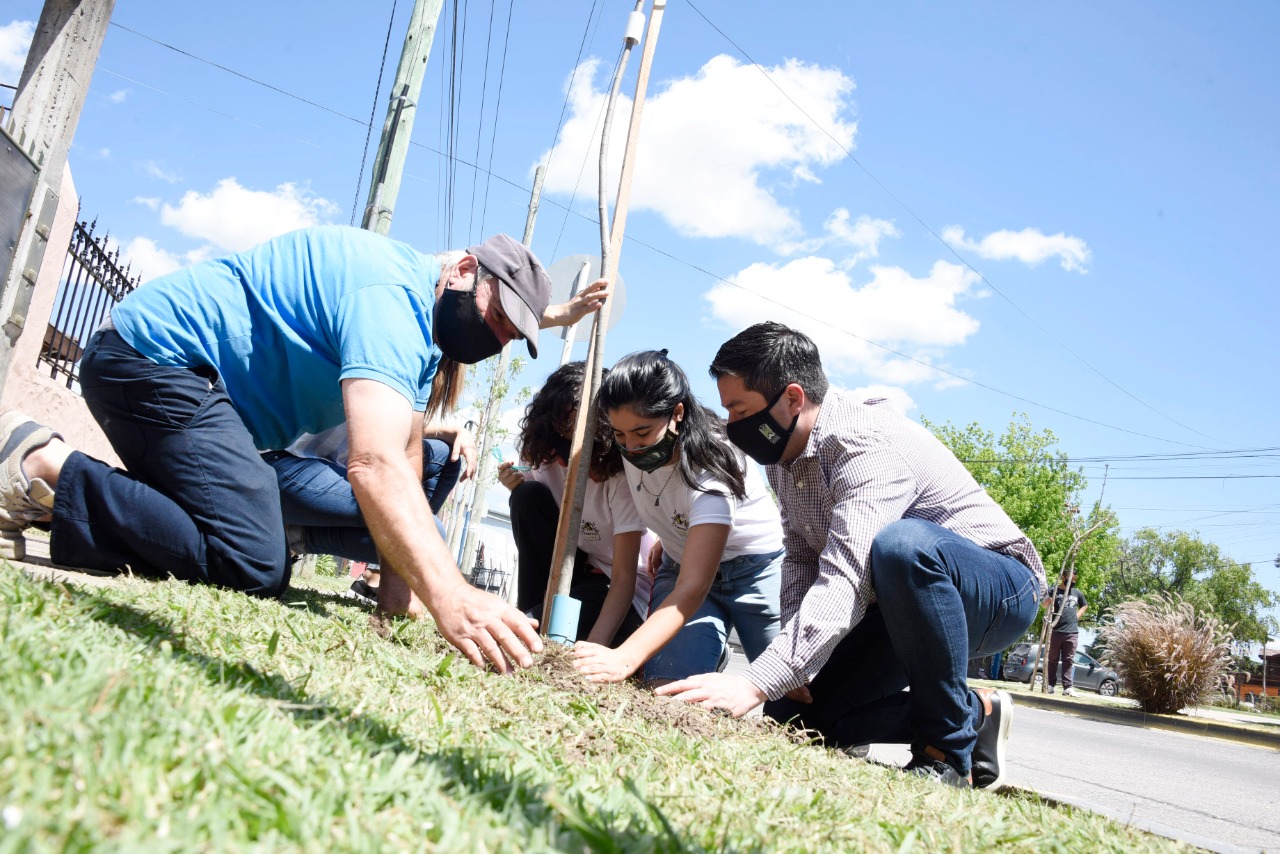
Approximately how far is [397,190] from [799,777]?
5860 millimetres

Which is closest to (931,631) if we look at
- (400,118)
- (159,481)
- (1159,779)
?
(159,481)

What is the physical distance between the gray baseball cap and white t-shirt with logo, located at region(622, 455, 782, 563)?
78cm

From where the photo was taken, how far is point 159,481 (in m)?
3.28

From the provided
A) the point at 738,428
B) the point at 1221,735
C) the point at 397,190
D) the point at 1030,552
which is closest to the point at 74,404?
the point at 397,190

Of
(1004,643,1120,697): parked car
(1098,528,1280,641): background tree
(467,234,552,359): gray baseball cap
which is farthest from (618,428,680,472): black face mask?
(1098,528,1280,641): background tree

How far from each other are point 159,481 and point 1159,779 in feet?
17.7

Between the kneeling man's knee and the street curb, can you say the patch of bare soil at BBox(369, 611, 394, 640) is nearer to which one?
the kneeling man's knee

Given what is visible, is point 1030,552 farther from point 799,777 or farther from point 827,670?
point 799,777

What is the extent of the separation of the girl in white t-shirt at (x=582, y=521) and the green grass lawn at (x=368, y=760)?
134 cm

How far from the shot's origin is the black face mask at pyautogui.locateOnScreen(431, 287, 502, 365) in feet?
10.9

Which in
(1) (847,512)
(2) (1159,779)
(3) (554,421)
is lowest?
(2) (1159,779)

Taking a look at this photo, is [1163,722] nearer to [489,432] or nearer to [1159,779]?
[1159,779]

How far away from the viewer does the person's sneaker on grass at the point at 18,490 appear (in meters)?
3.19

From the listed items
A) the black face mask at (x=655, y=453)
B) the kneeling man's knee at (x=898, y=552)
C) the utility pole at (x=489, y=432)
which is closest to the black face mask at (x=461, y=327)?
the black face mask at (x=655, y=453)
